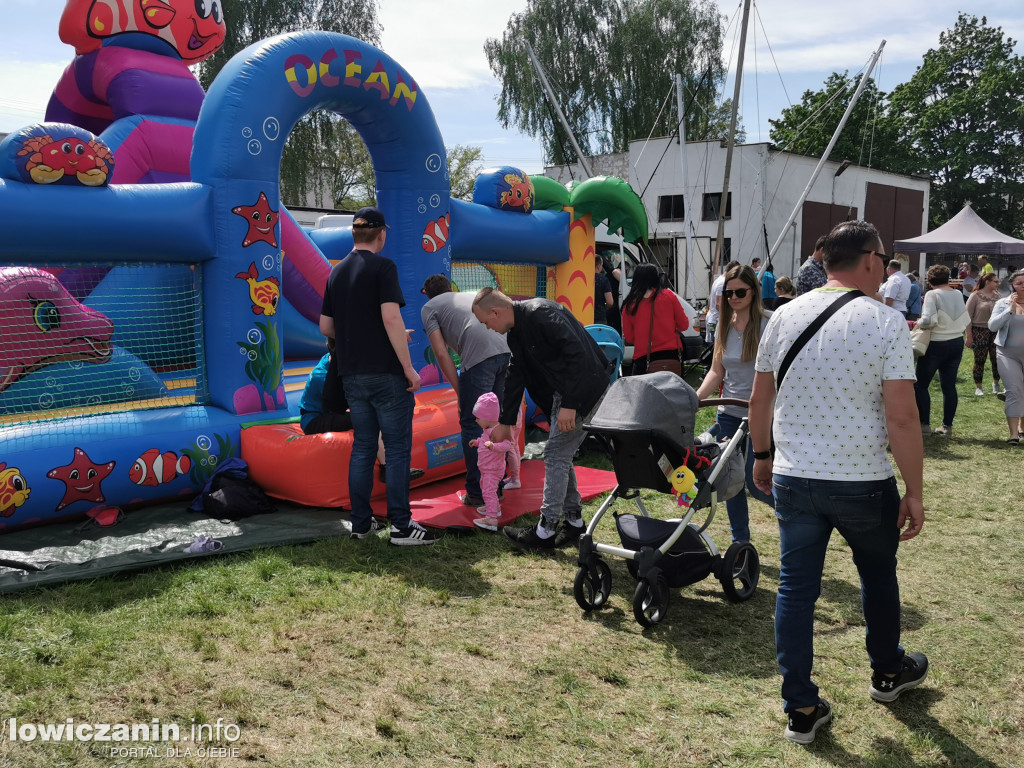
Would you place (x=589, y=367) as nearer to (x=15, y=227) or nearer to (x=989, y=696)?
(x=989, y=696)

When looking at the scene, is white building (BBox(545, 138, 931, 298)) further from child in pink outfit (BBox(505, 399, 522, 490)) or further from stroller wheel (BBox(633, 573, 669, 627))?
stroller wheel (BBox(633, 573, 669, 627))

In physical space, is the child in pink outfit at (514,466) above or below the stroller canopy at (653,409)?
below

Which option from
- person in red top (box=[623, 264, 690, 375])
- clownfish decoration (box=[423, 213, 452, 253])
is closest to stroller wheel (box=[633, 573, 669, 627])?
person in red top (box=[623, 264, 690, 375])

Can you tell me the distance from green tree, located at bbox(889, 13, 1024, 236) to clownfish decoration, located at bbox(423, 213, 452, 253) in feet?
129

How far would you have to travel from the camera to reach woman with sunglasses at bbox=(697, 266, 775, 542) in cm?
418

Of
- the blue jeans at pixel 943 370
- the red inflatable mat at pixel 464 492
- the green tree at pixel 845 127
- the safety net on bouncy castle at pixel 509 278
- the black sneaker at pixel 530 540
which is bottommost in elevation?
the red inflatable mat at pixel 464 492

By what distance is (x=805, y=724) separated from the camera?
9.00ft

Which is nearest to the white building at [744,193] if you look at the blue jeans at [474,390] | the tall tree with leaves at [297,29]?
the tall tree with leaves at [297,29]

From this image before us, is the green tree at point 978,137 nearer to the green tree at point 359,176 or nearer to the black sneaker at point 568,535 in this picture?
the green tree at point 359,176

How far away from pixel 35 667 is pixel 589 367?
9.07 ft

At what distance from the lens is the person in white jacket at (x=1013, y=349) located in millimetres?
7363

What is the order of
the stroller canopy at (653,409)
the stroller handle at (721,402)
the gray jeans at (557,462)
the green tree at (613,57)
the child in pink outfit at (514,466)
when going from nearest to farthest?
the stroller canopy at (653,409) < the stroller handle at (721,402) < the gray jeans at (557,462) < the child in pink outfit at (514,466) < the green tree at (613,57)

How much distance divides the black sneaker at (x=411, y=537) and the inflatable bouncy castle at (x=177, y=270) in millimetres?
1312

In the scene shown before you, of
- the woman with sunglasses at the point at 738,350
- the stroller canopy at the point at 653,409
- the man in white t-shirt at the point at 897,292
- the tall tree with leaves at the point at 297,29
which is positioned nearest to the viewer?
the stroller canopy at the point at 653,409
